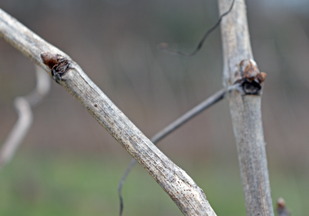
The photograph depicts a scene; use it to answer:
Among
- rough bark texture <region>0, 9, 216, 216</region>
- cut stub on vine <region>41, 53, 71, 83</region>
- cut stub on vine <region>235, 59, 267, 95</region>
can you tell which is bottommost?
rough bark texture <region>0, 9, 216, 216</region>

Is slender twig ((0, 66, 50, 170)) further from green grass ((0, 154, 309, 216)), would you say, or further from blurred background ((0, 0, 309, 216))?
blurred background ((0, 0, 309, 216))

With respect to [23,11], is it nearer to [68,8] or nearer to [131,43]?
[68,8]

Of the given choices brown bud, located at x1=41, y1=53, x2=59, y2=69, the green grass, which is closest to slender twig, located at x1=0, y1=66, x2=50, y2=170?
brown bud, located at x1=41, y1=53, x2=59, y2=69

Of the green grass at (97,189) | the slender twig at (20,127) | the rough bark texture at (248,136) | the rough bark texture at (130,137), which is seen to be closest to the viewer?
the rough bark texture at (130,137)

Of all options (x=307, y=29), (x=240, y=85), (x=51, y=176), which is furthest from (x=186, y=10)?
(x=240, y=85)

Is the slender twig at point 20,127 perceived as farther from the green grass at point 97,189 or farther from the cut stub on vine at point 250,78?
the green grass at point 97,189

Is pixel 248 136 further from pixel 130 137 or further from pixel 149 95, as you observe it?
pixel 149 95

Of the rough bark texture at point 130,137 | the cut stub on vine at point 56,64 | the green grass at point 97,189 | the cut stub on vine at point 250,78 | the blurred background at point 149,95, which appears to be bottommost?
the rough bark texture at point 130,137

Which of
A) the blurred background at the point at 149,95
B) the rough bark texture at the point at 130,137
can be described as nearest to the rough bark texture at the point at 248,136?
the rough bark texture at the point at 130,137
